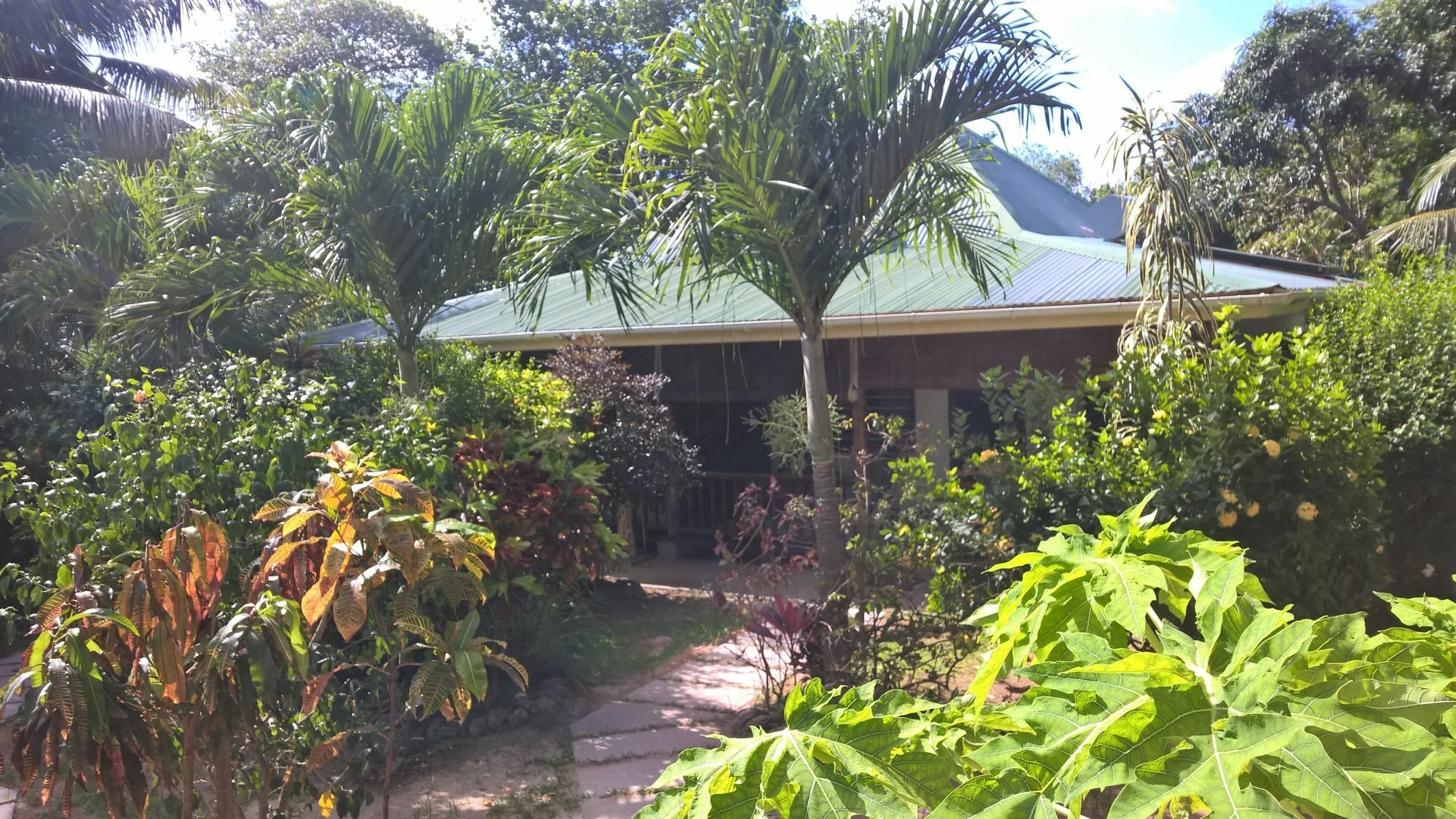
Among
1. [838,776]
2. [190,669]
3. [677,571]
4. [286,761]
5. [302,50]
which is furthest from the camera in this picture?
[302,50]

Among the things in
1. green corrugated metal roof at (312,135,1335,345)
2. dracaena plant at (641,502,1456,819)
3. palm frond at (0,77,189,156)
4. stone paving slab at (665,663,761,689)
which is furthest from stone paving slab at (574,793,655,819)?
palm frond at (0,77,189,156)

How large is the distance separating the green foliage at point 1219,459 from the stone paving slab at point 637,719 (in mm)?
2120

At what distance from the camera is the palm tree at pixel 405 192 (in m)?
6.71

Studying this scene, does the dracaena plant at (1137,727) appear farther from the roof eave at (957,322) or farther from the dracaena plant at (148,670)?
the roof eave at (957,322)

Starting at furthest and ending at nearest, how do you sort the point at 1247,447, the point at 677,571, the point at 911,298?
the point at 677,571
the point at 911,298
the point at 1247,447

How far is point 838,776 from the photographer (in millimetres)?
1271

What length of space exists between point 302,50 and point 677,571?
74.2 feet

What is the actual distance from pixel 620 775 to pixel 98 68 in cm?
1882

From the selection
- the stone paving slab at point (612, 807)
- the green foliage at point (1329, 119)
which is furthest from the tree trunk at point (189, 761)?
the green foliage at point (1329, 119)

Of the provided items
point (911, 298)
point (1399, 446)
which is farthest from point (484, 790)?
point (1399, 446)

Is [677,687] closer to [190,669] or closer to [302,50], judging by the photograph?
[190,669]

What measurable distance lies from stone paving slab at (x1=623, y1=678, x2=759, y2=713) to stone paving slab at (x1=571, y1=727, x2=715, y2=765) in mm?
404

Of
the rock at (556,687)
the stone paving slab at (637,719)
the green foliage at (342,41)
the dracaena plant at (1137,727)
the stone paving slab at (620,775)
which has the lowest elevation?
→ the stone paving slab at (637,719)

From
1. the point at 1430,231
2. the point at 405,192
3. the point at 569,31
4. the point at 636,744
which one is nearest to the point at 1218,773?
the point at 636,744
